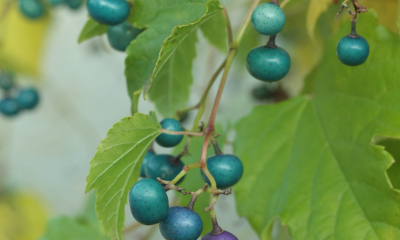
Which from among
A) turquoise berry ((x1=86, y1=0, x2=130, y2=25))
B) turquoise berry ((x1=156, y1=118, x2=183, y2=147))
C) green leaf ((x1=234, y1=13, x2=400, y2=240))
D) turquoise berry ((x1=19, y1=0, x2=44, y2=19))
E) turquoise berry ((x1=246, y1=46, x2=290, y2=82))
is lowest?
green leaf ((x1=234, y1=13, x2=400, y2=240))

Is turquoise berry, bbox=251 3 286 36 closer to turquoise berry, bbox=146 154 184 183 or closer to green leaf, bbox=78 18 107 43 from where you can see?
turquoise berry, bbox=146 154 184 183

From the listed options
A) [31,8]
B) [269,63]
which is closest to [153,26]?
[269,63]

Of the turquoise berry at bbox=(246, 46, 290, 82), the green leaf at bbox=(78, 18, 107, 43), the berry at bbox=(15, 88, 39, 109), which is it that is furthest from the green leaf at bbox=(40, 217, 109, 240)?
the turquoise berry at bbox=(246, 46, 290, 82)

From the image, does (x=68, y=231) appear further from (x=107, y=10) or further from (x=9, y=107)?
(x=107, y=10)

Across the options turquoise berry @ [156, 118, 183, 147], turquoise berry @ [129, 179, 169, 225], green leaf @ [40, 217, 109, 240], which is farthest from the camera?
green leaf @ [40, 217, 109, 240]

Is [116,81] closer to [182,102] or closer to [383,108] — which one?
[182,102]

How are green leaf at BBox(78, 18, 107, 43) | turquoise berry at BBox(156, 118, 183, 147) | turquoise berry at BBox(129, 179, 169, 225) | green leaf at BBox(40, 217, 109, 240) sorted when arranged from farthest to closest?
green leaf at BBox(40, 217, 109, 240) → green leaf at BBox(78, 18, 107, 43) → turquoise berry at BBox(156, 118, 183, 147) → turquoise berry at BBox(129, 179, 169, 225)
